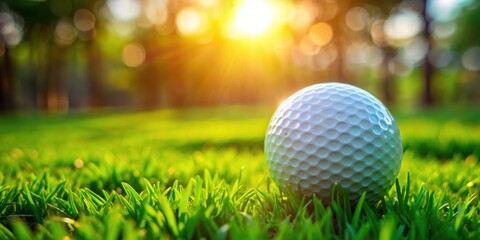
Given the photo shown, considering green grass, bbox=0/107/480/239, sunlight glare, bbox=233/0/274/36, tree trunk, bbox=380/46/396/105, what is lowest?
tree trunk, bbox=380/46/396/105

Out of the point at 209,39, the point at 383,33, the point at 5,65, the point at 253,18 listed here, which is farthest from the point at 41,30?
the point at 383,33

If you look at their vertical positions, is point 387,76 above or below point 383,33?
below

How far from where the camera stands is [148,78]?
25.4 metres

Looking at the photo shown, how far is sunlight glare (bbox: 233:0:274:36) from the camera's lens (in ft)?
67.6

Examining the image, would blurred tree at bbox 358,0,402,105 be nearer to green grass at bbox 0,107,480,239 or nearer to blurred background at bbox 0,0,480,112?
blurred background at bbox 0,0,480,112

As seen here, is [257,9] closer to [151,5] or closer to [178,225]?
[151,5]

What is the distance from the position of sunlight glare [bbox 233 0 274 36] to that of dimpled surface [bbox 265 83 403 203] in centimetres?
1899

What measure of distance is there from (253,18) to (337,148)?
20.3 metres

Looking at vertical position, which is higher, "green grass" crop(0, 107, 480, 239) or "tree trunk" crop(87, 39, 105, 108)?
"green grass" crop(0, 107, 480, 239)

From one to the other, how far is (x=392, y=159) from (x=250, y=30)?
75.6 ft

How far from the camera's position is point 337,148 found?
6.18 feet

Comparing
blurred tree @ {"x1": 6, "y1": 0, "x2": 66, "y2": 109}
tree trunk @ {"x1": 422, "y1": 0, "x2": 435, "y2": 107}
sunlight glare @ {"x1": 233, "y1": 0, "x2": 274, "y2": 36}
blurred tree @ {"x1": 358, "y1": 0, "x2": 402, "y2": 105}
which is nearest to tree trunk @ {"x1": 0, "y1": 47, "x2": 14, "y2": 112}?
blurred tree @ {"x1": 6, "y1": 0, "x2": 66, "y2": 109}

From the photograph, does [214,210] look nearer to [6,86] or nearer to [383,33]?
[6,86]

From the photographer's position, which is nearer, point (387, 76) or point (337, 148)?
point (337, 148)
